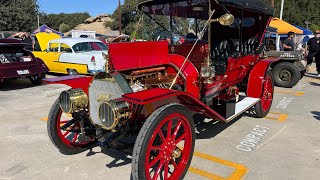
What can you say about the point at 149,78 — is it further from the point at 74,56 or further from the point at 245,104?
the point at 74,56

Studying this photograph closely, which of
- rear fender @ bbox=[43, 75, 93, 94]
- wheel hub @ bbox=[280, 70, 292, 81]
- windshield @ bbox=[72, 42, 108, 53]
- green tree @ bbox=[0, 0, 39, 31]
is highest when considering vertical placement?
green tree @ bbox=[0, 0, 39, 31]

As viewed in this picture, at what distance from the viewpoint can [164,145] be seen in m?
2.82

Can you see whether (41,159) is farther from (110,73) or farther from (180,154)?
(180,154)

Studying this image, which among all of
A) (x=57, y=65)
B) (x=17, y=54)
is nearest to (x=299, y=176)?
(x=17, y=54)

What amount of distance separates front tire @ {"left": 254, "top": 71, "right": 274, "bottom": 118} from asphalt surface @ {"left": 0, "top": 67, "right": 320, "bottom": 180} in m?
0.14

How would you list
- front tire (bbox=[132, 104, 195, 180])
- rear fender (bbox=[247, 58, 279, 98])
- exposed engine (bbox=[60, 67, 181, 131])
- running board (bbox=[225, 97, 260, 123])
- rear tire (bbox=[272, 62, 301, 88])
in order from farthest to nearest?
rear tire (bbox=[272, 62, 301, 88]), rear fender (bbox=[247, 58, 279, 98]), running board (bbox=[225, 97, 260, 123]), exposed engine (bbox=[60, 67, 181, 131]), front tire (bbox=[132, 104, 195, 180])

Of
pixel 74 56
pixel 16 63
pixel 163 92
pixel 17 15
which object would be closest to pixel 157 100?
pixel 163 92

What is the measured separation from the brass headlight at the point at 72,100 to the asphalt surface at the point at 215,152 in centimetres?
71

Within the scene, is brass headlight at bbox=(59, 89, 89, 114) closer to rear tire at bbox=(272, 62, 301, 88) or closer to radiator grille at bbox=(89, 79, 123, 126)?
radiator grille at bbox=(89, 79, 123, 126)

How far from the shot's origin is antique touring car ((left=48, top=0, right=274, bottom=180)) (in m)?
2.71

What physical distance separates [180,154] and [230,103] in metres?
1.42

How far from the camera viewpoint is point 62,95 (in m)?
3.21

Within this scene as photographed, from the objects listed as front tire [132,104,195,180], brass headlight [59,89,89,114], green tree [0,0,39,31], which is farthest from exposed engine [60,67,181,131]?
green tree [0,0,39,31]

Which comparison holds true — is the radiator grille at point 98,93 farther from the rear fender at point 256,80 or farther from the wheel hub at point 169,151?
the rear fender at point 256,80
